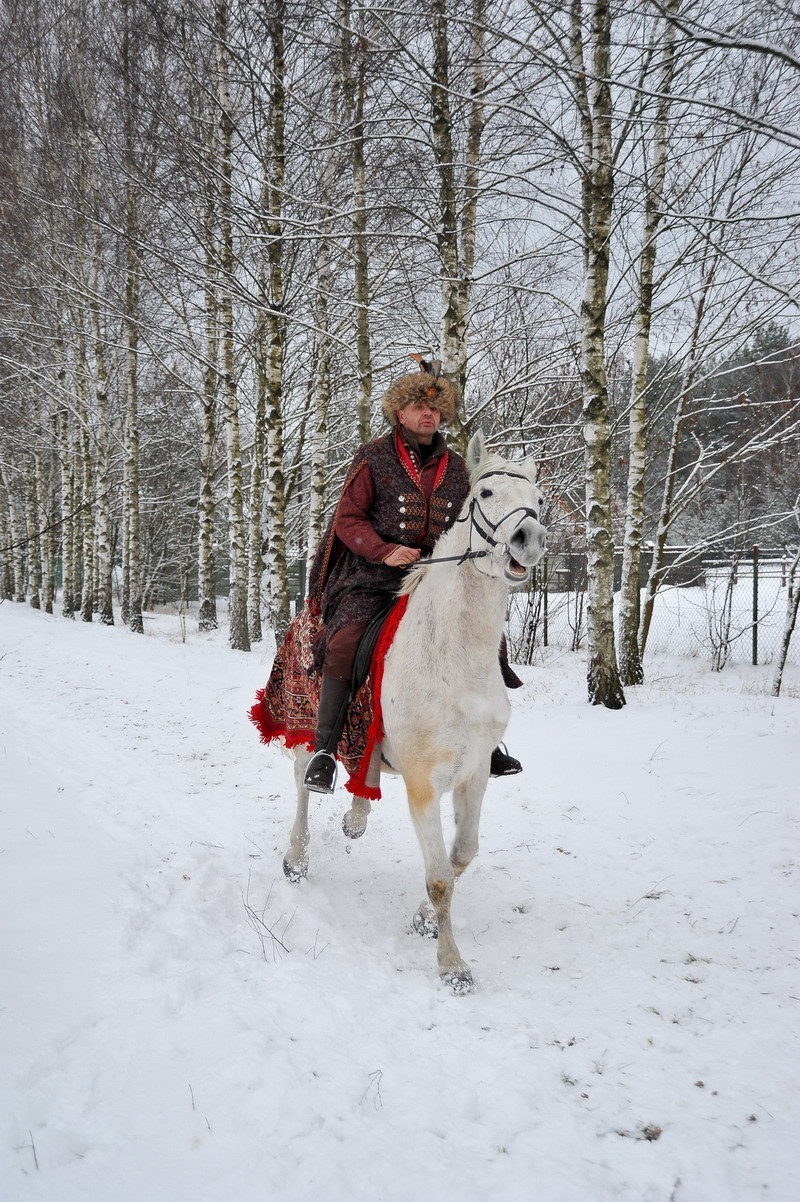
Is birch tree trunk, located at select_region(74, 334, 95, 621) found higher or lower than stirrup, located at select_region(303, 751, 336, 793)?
higher

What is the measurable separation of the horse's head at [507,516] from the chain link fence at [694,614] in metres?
8.72

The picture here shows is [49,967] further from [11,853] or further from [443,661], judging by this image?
[443,661]

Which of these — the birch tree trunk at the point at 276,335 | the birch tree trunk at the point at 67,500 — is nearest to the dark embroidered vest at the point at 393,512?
the birch tree trunk at the point at 276,335

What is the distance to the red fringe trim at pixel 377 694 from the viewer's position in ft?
11.4

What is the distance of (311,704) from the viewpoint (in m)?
4.16

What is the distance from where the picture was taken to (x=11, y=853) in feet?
11.5

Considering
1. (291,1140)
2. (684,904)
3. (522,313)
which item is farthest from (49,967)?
(522,313)

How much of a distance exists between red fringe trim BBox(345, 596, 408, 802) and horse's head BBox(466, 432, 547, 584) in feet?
2.22

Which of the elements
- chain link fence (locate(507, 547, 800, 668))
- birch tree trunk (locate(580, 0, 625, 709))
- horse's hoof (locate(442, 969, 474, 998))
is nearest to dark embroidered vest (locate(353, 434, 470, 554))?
horse's hoof (locate(442, 969, 474, 998))

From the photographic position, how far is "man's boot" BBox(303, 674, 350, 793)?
3.62m

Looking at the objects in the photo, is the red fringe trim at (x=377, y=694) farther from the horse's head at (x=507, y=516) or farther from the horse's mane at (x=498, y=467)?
the horse's mane at (x=498, y=467)

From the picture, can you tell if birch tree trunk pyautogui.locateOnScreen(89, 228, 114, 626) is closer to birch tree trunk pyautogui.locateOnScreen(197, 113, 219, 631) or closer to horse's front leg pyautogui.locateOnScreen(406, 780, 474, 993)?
birch tree trunk pyautogui.locateOnScreen(197, 113, 219, 631)

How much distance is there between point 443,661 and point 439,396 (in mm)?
1571

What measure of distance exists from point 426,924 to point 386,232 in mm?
7834
